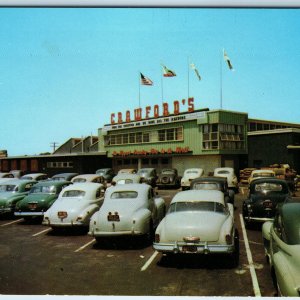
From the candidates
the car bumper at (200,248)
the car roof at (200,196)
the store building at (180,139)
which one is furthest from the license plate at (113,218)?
the store building at (180,139)

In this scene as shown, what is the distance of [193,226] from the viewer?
23.1ft

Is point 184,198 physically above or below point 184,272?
above

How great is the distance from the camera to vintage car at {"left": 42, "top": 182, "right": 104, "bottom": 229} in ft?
34.4

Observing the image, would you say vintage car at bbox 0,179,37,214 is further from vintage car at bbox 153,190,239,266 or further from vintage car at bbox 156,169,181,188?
vintage car at bbox 156,169,181,188

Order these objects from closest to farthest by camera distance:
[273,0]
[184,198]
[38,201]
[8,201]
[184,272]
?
[184,272]
[273,0]
[184,198]
[38,201]
[8,201]

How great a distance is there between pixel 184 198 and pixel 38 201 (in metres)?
6.53

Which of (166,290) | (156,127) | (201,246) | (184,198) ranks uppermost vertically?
(156,127)

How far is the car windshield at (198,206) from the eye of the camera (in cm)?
791

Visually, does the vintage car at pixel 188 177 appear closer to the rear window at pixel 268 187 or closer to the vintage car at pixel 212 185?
the vintage car at pixel 212 185

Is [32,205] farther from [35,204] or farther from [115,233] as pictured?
[115,233]

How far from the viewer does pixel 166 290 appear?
6.07 metres

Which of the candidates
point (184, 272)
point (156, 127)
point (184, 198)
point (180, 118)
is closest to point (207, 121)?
point (180, 118)

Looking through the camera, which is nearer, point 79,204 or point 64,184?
point 79,204

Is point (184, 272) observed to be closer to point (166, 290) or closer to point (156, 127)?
point (166, 290)
